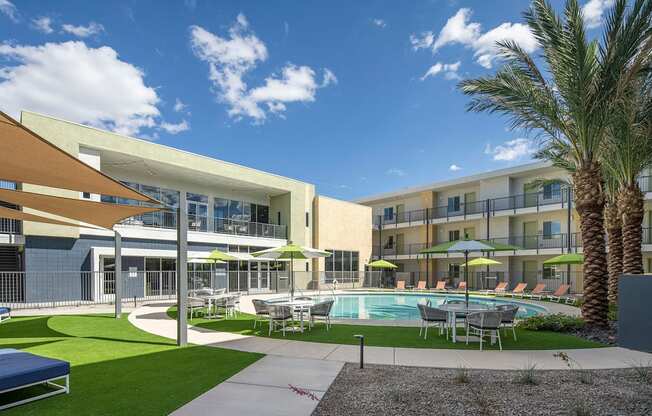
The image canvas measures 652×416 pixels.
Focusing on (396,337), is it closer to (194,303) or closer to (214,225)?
(194,303)

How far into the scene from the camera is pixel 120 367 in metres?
6.57

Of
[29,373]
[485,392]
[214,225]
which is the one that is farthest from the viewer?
[214,225]

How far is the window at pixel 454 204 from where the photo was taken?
1320 inches

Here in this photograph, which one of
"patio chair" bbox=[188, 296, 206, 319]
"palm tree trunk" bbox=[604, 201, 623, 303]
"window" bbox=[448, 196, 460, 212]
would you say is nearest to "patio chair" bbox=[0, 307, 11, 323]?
"patio chair" bbox=[188, 296, 206, 319]

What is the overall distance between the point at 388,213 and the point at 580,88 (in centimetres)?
2965

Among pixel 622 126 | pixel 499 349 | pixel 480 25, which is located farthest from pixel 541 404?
pixel 480 25

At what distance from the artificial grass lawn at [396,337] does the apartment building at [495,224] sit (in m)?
12.7

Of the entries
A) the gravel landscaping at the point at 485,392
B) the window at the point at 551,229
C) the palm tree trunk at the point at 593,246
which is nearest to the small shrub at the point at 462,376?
the gravel landscaping at the point at 485,392

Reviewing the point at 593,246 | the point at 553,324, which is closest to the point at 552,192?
the point at 593,246

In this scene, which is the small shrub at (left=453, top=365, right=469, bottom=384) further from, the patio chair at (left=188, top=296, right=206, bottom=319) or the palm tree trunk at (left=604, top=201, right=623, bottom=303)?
the palm tree trunk at (left=604, top=201, right=623, bottom=303)

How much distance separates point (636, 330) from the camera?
8.31 metres

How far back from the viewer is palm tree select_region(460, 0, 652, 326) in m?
9.56

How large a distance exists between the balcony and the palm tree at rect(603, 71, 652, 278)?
18.5 metres

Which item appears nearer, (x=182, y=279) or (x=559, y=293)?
(x=182, y=279)
